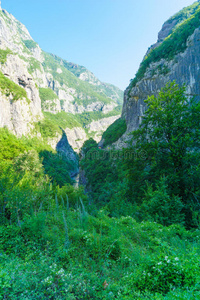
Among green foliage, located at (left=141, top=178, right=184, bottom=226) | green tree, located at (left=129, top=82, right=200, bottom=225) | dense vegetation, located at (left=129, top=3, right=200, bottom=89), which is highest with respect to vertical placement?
dense vegetation, located at (left=129, top=3, right=200, bottom=89)

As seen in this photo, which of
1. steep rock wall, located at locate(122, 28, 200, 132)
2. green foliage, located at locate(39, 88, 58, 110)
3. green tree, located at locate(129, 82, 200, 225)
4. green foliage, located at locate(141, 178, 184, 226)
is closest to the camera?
green foliage, located at locate(141, 178, 184, 226)

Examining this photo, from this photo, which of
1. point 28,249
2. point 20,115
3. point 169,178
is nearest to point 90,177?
point 169,178

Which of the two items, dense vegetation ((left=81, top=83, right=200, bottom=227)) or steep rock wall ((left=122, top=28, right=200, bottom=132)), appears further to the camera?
steep rock wall ((left=122, top=28, right=200, bottom=132))

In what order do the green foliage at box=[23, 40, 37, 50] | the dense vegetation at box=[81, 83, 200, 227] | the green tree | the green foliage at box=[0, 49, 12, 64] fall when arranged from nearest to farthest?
1. the dense vegetation at box=[81, 83, 200, 227]
2. the green tree
3. the green foliage at box=[0, 49, 12, 64]
4. the green foliage at box=[23, 40, 37, 50]

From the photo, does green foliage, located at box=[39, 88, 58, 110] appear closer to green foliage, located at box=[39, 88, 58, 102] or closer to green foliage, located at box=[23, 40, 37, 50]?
green foliage, located at box=[39, 88, 58, 102]

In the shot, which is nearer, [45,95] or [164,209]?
[164,209]

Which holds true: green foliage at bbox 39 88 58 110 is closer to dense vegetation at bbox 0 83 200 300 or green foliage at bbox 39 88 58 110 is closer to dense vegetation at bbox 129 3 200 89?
dense vegetation at bbox 129 3 200 89

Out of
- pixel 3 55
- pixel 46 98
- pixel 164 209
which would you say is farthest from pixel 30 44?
pixel 164 209

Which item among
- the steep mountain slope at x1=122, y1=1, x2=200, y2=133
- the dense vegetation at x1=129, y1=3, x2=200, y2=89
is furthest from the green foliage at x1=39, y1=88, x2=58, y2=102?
the dense vegetation at x1=129, y1=3, x2=200, y2=89

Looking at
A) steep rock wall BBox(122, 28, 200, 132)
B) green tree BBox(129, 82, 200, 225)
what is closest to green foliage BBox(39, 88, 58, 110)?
steep rock wall BBox(122, 28, 200, 132)

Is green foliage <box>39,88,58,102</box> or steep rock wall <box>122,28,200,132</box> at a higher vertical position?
green foliage <box>39,88,58,102</box>

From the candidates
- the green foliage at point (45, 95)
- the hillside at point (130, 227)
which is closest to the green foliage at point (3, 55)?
the green foliage at point (45, 95)

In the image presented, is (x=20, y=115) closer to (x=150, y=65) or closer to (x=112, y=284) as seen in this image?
(x=150, y=65)

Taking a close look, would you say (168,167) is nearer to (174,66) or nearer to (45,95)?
(174,66)
